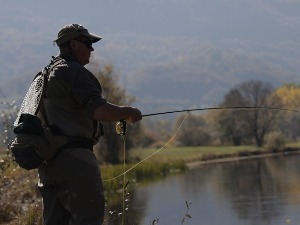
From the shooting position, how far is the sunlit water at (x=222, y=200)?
444 inches

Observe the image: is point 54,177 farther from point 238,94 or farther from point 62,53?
point 238,94

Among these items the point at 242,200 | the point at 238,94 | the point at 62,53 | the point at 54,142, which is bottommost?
the point at 242,200

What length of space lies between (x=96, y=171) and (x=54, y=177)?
24 cm

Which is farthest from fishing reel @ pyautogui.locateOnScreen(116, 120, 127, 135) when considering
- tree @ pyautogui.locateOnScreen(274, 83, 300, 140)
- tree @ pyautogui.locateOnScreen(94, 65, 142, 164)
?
tree @ pyautogui.locateOnScreen(274, 83, 300, 140)

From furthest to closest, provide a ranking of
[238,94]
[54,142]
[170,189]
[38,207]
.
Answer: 1. [238,94]
2. [170,189]
3. [38,207]
4. [54,142]

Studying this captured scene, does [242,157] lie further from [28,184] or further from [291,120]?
[291,120]

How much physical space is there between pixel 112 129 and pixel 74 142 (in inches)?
901

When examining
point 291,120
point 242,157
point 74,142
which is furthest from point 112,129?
point 291,120

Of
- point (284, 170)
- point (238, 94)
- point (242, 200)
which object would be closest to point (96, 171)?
point (242, 200)

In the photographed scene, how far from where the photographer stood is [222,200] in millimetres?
14625

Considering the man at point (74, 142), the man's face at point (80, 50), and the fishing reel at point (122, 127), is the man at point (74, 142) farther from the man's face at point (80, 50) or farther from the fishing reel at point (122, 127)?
the fishing reel at point (122, 127)

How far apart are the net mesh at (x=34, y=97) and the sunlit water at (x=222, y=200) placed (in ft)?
17.5

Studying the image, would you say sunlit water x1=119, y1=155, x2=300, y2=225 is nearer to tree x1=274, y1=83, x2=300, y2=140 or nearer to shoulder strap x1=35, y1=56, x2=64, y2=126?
shoulder strap x1=35, y1=56, x2=64, y2=126

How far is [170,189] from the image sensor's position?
1775 cm
